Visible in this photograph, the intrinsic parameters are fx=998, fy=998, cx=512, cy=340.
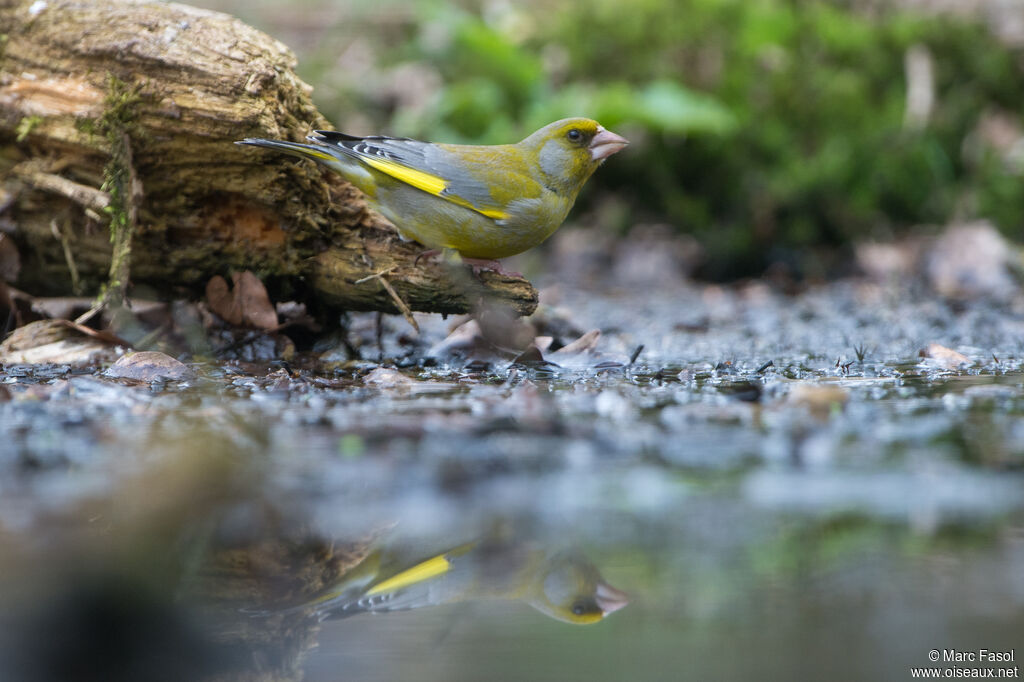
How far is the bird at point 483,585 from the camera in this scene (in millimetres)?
2031

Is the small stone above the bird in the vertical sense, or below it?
above

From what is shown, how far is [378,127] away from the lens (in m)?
9.62

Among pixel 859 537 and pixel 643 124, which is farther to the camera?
pixel 643 124

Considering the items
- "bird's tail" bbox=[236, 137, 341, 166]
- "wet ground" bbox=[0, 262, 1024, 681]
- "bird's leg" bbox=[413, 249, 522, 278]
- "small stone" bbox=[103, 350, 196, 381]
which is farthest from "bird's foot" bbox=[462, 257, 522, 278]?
"small stone" bbox=[103, 350, 196, 381]

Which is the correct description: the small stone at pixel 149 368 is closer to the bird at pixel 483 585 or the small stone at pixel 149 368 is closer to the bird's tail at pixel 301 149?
the bird's tail at pixel 301 149

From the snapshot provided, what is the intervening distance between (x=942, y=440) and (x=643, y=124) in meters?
5.23

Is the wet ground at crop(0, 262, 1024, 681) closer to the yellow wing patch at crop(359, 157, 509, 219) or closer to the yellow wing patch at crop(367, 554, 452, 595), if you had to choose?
the yellow wing patch at crop(367, 554, 452, 595)

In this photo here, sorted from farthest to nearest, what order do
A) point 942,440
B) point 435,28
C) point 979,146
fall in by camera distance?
1. point 435,28
2. point 979,146
3. point 942,440

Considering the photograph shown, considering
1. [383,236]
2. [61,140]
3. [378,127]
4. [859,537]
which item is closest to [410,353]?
[383,236]

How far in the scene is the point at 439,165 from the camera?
14.3 ft

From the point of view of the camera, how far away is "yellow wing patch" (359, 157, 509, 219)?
410cm

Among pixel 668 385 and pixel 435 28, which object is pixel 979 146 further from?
pixel 668 385

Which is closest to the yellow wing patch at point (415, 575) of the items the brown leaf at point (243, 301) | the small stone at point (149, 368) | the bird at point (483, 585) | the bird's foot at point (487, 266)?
the bird at point (483, 585)

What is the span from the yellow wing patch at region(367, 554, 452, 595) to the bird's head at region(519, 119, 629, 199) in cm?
267
